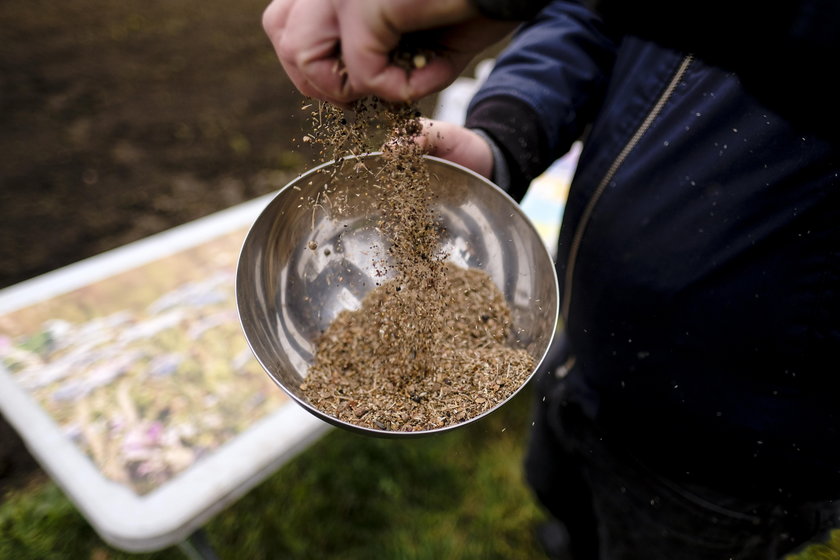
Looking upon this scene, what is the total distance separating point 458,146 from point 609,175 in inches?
11.0

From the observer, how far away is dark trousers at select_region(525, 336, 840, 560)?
103cm

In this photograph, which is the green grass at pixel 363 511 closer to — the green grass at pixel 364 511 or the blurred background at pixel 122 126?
the green grass at pixel 364 511

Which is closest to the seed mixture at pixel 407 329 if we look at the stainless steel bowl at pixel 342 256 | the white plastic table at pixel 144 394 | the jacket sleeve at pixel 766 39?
the stainless steel bowl at pixel 342 256

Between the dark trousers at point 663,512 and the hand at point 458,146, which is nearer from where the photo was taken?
the hand at point 458,146

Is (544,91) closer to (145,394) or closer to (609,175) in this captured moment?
(609,175)

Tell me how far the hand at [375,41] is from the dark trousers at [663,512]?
906mm

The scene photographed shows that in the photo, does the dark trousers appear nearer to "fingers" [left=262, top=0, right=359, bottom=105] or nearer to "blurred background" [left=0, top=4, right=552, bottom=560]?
"blurred background" [left=0, top=4, right=552, bottom=560]

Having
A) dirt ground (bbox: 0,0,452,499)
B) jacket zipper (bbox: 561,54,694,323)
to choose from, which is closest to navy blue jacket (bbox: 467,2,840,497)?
jacket zipper (bbox: 561,54,694,323)

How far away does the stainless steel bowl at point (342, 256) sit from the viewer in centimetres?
89

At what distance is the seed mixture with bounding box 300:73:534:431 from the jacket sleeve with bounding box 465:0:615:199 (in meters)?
0.23

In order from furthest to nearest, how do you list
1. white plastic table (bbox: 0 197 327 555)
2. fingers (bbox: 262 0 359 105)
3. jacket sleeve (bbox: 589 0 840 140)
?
white plastic table (bbox: 0 197 327 555) → fingers (bbox: 262 0 359 105) → jacket sleeve (bbox: 589 0 840 140)

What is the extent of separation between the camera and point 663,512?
1.11 metres

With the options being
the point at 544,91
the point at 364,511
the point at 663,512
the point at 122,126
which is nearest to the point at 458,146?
the point at 544,91

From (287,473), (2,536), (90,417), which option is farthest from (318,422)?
(2,536)
